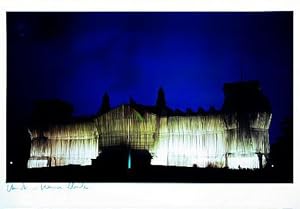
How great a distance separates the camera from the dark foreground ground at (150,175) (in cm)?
415

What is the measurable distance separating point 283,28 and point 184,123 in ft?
3.24

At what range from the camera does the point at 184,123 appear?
14.0ft

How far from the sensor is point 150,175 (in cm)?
419

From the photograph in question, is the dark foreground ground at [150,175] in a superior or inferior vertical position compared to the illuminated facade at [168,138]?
inferior

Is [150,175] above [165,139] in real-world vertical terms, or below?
A: below

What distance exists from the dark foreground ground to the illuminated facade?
0.16 feet

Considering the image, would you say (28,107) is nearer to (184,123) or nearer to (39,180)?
(39,180)

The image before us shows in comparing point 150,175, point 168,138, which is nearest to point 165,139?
point 168,138

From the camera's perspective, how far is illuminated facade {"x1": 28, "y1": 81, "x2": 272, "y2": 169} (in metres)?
4.19

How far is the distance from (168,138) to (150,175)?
305mm

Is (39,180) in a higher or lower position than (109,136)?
lower

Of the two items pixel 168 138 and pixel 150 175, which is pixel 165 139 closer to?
pixel 168 138

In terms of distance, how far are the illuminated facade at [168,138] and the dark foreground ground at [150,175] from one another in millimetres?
48
